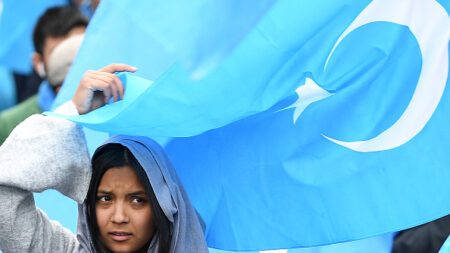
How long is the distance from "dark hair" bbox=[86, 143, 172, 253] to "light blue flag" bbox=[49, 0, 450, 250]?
0.69 ft

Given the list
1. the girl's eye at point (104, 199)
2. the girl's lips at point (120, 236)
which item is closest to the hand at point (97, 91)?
the girl's eye at point (104, 199)

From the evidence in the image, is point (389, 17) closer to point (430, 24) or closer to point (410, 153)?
point (430, 24)

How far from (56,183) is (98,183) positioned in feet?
0.71

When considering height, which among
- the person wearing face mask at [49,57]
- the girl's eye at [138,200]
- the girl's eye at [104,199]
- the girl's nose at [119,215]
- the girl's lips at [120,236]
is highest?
the person wearing face mask at [49,57]

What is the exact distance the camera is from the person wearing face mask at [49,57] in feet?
14.6

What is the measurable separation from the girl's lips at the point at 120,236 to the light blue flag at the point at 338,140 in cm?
38

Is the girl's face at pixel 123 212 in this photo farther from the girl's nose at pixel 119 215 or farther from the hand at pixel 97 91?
the hand at pixel 97 91

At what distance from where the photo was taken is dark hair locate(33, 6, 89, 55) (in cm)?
504

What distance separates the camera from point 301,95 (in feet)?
10.4

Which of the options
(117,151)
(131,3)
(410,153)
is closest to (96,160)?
(117,151)

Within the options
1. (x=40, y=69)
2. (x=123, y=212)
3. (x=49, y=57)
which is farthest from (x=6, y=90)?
(x=123, y=212)

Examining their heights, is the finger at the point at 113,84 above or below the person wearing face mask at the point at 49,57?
below

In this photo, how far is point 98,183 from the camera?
309 cm

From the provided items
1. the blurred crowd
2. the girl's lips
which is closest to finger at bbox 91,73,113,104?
the girl's lips
